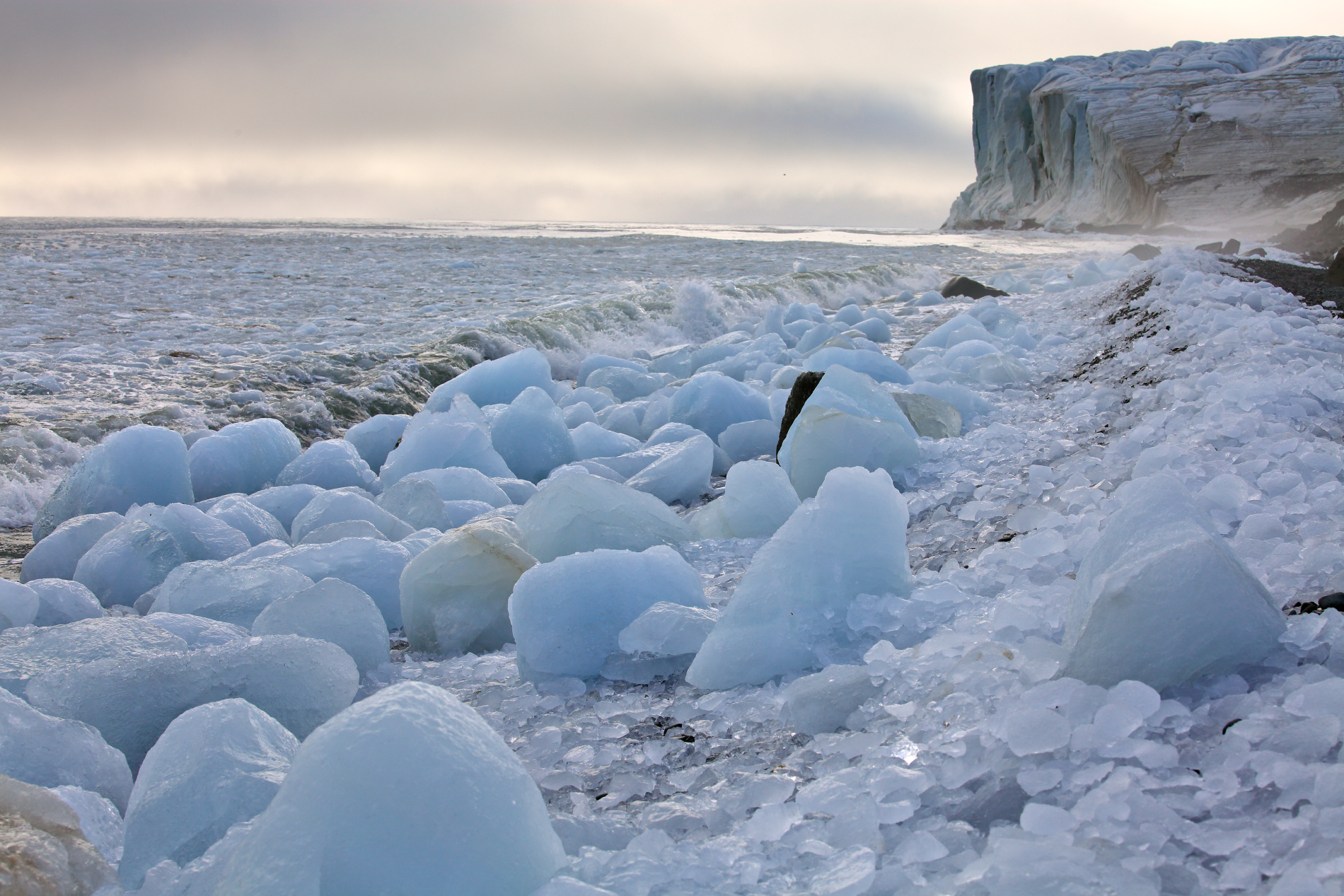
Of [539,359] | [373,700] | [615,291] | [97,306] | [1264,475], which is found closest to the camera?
[373,700]

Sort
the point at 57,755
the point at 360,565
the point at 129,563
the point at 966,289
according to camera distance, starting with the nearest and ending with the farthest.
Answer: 1. the point at 57,755
2. the point at 360,565
3. the point at 129,563
4. the point at 966,289

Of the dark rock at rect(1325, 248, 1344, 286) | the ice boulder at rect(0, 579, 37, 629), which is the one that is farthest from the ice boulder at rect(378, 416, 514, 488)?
the dark rock at rect(1325, 248, 1344, 286)

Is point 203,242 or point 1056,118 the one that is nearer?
point 203,242

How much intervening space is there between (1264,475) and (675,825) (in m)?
0.92

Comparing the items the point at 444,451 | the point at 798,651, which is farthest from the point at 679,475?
the point at 798,651

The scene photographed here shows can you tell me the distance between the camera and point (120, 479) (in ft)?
6.86

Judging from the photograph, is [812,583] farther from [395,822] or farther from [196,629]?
[196,629]

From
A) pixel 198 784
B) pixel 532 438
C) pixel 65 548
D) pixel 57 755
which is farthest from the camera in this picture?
pixel 532 438

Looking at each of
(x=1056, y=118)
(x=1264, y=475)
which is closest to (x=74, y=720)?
(x=1264, y=475)

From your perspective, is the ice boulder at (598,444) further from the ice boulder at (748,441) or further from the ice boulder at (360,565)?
the ice boulder at (360,565)

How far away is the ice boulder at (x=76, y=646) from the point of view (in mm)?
1065

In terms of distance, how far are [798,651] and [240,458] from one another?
1902 millimetres

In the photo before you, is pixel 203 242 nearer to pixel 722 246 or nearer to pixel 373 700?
pixel 722 246

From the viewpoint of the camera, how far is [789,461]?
1.86 m
